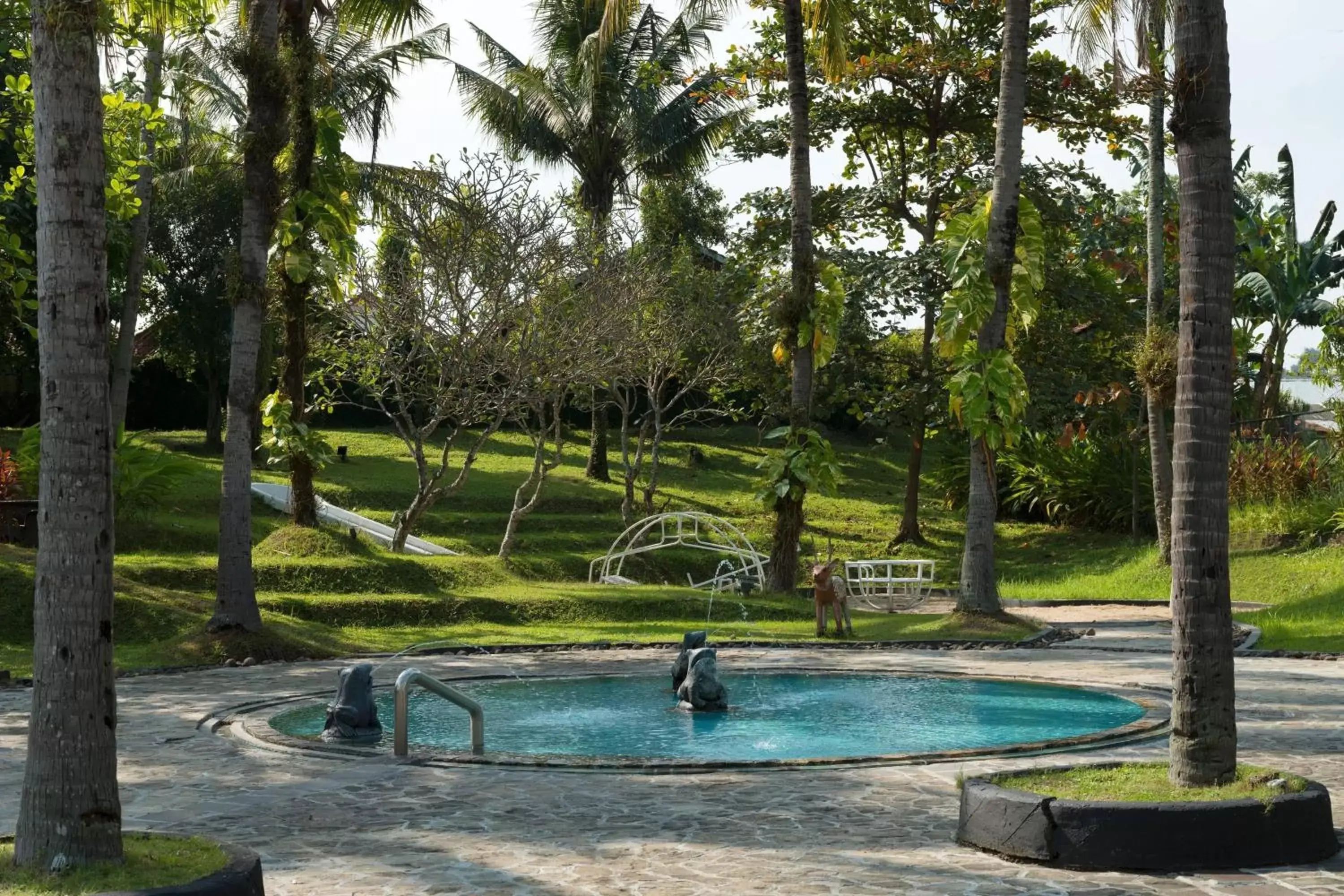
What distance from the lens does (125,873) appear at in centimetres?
516

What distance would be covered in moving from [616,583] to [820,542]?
8474mm

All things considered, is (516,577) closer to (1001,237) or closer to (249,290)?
(249,290)

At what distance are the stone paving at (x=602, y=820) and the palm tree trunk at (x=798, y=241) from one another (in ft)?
32.4

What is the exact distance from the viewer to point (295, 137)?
17.4 meters

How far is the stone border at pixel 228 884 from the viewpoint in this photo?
4.83 meters

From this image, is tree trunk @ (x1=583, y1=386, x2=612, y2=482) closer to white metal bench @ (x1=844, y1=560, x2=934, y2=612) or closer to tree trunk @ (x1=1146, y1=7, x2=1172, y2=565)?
white metal bench @ (x1=844, y1=560, x2=934, y2=612)

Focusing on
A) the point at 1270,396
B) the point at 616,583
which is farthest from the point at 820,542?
the point at 1270,396

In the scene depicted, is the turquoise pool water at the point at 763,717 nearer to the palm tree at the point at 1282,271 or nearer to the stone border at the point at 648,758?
the stone border at the point at 648,758

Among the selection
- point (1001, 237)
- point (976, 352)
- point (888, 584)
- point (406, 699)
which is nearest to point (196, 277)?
point (888, 584)

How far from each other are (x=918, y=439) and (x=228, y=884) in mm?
23574

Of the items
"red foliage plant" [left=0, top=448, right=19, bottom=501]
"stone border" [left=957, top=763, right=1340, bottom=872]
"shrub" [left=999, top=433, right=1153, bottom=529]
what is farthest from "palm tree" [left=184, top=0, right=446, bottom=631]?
"shrub" [left=999, top=433, right=1153, bottom=529]

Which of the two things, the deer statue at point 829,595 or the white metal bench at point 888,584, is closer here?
the deer statue at point 829,595

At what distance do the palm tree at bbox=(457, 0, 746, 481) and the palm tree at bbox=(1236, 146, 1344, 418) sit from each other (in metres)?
13.3

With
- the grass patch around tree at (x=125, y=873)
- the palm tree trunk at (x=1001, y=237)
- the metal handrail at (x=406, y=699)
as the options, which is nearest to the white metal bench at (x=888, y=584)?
the palm tree trunk at (x=1001, y=237)
